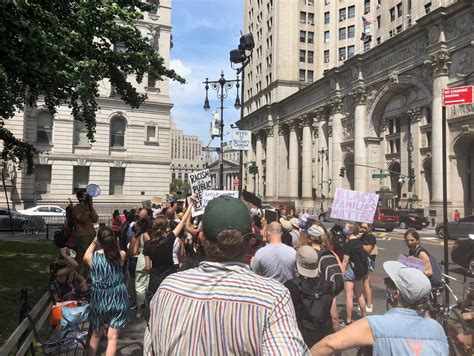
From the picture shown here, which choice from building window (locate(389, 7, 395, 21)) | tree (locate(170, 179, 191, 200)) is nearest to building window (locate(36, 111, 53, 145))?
tree (locate(170, 179, 191, 200))

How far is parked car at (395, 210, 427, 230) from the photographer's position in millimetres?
35750

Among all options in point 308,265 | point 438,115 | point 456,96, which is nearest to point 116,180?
point 438,115

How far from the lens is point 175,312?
1971mm

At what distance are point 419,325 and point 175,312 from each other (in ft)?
5.94

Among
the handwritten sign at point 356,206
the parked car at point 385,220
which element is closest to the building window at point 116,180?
the parked car at point 385,220

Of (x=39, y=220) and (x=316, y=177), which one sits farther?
(x=316, y=177)

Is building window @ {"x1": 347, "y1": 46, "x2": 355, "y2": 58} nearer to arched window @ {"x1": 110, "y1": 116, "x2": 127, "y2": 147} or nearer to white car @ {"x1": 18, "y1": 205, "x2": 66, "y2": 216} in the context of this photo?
arched window @ {"x1": 110, "y1": 116, "x2": 127, "y2": 147}

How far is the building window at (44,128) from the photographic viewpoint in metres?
37.0

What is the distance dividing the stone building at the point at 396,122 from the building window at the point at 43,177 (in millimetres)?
17992

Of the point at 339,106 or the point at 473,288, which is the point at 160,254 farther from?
the point at 339,106

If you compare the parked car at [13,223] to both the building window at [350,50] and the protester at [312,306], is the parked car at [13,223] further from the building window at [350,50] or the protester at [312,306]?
the building window at [350,50]

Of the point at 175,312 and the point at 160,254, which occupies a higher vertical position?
the point at 175,312

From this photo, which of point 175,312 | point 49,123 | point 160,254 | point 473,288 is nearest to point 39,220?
point 49,123

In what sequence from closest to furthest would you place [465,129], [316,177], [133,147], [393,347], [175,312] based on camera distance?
[175,312] < [393,347] < [465,129] < [133,147] < [316,177]
